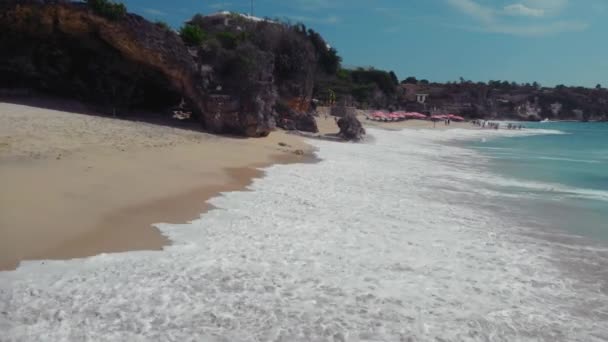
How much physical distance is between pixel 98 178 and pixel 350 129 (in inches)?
800

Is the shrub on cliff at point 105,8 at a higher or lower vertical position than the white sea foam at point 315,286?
higher

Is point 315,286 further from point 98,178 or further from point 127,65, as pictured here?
point 127,65

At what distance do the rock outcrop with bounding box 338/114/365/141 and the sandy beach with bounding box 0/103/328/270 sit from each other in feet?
34.0

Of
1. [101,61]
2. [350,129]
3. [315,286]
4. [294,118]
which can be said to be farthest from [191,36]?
[315,286]

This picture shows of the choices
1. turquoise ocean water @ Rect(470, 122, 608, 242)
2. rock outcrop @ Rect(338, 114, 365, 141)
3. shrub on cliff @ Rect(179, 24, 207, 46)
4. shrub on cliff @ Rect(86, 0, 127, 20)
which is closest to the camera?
turquoise ocean water @ Rect(470, 122, 608, 242)

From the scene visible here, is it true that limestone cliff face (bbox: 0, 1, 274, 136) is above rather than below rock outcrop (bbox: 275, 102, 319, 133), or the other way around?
above

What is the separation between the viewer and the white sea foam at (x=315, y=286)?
14.6 feet

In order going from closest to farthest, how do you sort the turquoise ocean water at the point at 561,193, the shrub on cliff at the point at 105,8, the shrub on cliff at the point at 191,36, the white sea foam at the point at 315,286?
the white sea foam at the point at 315,286, the turquoise ocean water at the point at 561,193, the shrub on cliff at the point at 105,8, the shrub on cliff at the point at 191,36

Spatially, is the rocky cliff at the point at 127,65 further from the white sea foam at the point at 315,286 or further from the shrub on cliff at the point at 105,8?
the white sea foam at the point at 315,286

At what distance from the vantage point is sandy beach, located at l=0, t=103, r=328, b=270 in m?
6.57

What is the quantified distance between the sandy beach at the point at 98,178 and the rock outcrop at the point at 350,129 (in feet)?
34.0

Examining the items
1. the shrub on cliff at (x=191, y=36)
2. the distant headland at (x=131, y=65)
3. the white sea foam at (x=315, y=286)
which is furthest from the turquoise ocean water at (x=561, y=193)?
the shrub on cliff at (x=191, y=36)

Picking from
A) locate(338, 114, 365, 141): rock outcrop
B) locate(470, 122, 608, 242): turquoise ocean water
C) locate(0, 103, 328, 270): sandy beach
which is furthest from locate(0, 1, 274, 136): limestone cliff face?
locate(470, 122, 608, 242): turquoise ocean water

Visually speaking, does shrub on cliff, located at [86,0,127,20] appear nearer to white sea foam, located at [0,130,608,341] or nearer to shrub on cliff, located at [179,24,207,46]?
shrub on cliff, located at [179,24,207,46]
